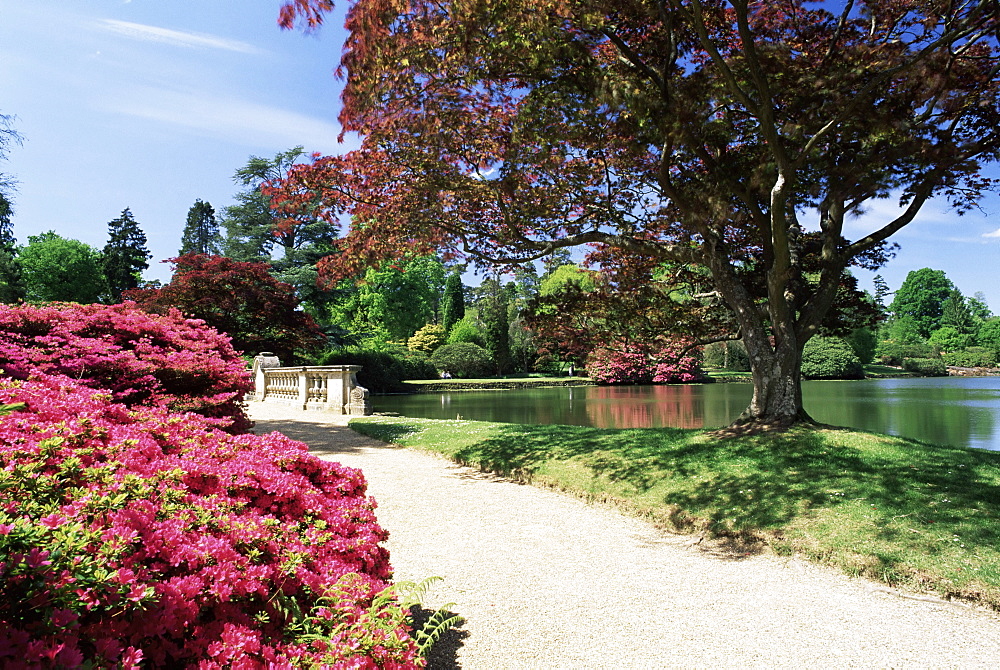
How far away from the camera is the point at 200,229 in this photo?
58969mm

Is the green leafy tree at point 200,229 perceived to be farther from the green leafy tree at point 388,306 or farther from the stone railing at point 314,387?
the stone railing at point 314,387

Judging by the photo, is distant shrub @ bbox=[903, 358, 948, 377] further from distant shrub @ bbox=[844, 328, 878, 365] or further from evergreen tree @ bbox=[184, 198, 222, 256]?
evergreen tree @ bbox=[184, 198, 222, 256]

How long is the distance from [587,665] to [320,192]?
6.95 metres

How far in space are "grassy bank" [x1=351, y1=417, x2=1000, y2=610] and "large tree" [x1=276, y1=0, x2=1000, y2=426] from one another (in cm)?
124

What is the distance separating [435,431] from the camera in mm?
10016

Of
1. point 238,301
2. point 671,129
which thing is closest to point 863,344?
point 238,301

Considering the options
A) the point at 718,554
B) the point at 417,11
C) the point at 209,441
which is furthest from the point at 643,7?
the point at 209,441

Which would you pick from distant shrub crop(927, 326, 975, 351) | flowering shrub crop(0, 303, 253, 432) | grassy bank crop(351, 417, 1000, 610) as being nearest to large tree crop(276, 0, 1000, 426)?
grassy bank crop(351, 417, 1000, 610)

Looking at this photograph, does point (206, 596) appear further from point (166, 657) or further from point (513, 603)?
point (513, 603)

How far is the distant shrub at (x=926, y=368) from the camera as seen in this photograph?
5131 centimetres

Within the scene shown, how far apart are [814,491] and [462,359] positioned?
119 ft

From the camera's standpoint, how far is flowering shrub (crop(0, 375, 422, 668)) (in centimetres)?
129

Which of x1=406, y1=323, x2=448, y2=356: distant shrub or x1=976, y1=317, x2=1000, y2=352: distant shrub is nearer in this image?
x1=406, y1=323, x2=448, y2=356: distant shrub

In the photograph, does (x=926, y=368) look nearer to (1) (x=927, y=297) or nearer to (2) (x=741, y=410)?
(1) (x=927, y=297)
